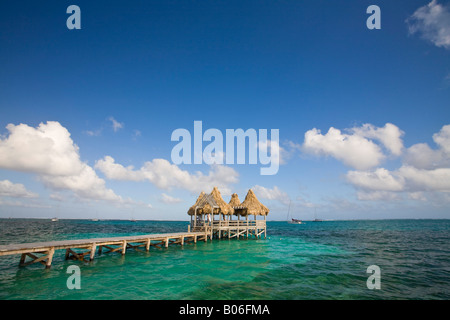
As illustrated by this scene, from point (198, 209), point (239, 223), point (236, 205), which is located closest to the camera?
point (198, 209)

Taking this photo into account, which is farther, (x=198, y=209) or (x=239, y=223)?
(x=239, y=223)

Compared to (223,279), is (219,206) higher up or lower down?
higher up

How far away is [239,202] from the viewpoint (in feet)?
111

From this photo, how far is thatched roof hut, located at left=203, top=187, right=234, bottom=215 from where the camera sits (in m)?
29.3

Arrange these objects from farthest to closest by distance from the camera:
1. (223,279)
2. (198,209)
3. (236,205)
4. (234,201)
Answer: (234,201) < (236,205) < (198,209) < (223,279)

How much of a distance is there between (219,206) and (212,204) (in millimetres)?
964

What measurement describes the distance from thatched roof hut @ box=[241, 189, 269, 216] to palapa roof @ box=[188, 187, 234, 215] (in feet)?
8.09

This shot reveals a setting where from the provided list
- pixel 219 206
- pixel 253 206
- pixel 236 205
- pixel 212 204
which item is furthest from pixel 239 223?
pixel 212 204

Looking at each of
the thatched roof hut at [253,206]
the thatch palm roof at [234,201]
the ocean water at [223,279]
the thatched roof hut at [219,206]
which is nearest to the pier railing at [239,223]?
the thatched roof hut at [253,206]

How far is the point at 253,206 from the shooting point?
3219 centimetres

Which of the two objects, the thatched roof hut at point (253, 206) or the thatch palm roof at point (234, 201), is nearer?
the thatched roof hut at point (253, 206)

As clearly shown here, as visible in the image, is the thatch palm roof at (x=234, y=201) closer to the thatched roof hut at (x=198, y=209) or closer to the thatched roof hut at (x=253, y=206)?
the thatched roof hut at (x=253, y=206)

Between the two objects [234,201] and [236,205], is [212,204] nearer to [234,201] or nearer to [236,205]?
[236,205]

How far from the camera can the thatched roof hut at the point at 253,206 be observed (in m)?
31.8
